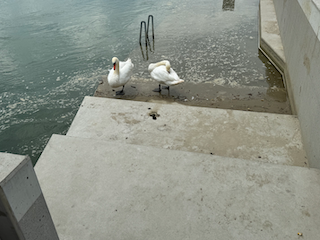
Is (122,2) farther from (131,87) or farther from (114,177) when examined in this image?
(114,177)

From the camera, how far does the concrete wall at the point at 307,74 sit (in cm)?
345

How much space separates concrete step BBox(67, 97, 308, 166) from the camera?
3729 millimetres

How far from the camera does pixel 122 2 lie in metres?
13.3

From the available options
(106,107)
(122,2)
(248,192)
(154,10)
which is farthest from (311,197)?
(122,2)

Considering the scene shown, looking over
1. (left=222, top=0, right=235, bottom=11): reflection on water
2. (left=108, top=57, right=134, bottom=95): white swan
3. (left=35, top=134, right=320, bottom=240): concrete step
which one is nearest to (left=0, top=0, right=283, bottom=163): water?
(left=222, top=0, right=235, bottom=11): reflection on water

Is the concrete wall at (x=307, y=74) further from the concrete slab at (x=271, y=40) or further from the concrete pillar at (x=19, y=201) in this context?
the concrete pillar at (x=19, y=201)

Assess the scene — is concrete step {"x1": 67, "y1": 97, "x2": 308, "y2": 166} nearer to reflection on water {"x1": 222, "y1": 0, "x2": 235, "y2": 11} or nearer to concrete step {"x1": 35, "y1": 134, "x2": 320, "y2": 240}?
concrete step {"x1": 35, "y1": 134, "x2": 320, "y2": 240}

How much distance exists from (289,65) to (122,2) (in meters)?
9.76

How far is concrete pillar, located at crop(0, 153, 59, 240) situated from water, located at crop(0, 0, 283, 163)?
3.33 metres

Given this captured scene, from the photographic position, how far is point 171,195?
271 cm

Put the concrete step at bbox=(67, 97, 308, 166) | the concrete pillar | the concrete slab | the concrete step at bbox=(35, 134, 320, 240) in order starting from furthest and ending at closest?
the concrete slab → the concrete step at bbox=(67, 97, 308, 166) → the concrete step at bbox=(35, 134, 320, 240) → the concrete pillar

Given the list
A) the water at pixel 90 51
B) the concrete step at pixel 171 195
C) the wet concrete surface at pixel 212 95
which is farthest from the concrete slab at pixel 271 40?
the concrete step at pixel 171 195

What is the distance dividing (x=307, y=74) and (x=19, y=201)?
14.0 ft

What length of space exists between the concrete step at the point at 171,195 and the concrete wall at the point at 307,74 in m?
0.71
